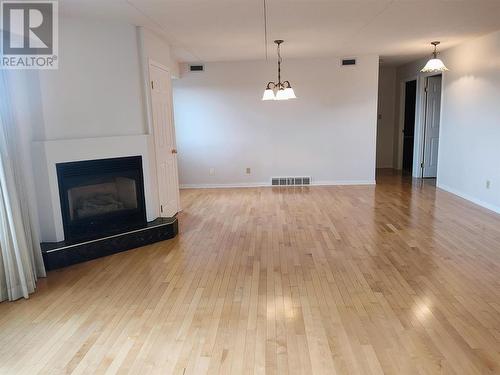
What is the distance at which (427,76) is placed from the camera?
7.78 m

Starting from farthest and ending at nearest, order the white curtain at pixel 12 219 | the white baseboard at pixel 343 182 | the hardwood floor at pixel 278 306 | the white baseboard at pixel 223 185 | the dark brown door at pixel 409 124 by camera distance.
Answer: the dark brown door at pixel 409 124
the white baseboard at pixel 223 185
the white baseboard at pixel 343 182
the white curtain at pixel 12 219
the hardwood floor at pixel 278 306

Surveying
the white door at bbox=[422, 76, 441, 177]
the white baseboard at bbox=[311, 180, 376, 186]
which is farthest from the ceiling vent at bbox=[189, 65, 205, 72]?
the white door at bbox=[422, 76, 441, 177]

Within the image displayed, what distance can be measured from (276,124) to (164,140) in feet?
9.94

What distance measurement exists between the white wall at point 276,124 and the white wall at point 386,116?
2.44m

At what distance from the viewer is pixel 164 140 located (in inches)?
208

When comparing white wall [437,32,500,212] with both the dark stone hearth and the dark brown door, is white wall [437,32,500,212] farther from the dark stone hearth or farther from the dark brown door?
the dark stone hearth

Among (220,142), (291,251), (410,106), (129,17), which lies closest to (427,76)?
(410,106)

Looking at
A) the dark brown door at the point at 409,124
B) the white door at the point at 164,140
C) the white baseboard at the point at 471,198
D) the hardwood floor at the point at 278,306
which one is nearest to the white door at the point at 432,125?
the dark brown door at the point at 409,124

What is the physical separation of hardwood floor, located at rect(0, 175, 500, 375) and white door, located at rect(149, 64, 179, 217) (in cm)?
80

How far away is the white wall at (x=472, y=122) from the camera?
5.43 meters

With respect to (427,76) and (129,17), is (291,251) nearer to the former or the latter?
(129,17)

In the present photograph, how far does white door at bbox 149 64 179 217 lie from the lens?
4914 millimetres

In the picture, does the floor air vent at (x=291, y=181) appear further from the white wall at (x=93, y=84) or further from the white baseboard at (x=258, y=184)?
the white wall at (x=93, y=84)

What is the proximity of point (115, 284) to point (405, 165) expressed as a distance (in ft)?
26.8
